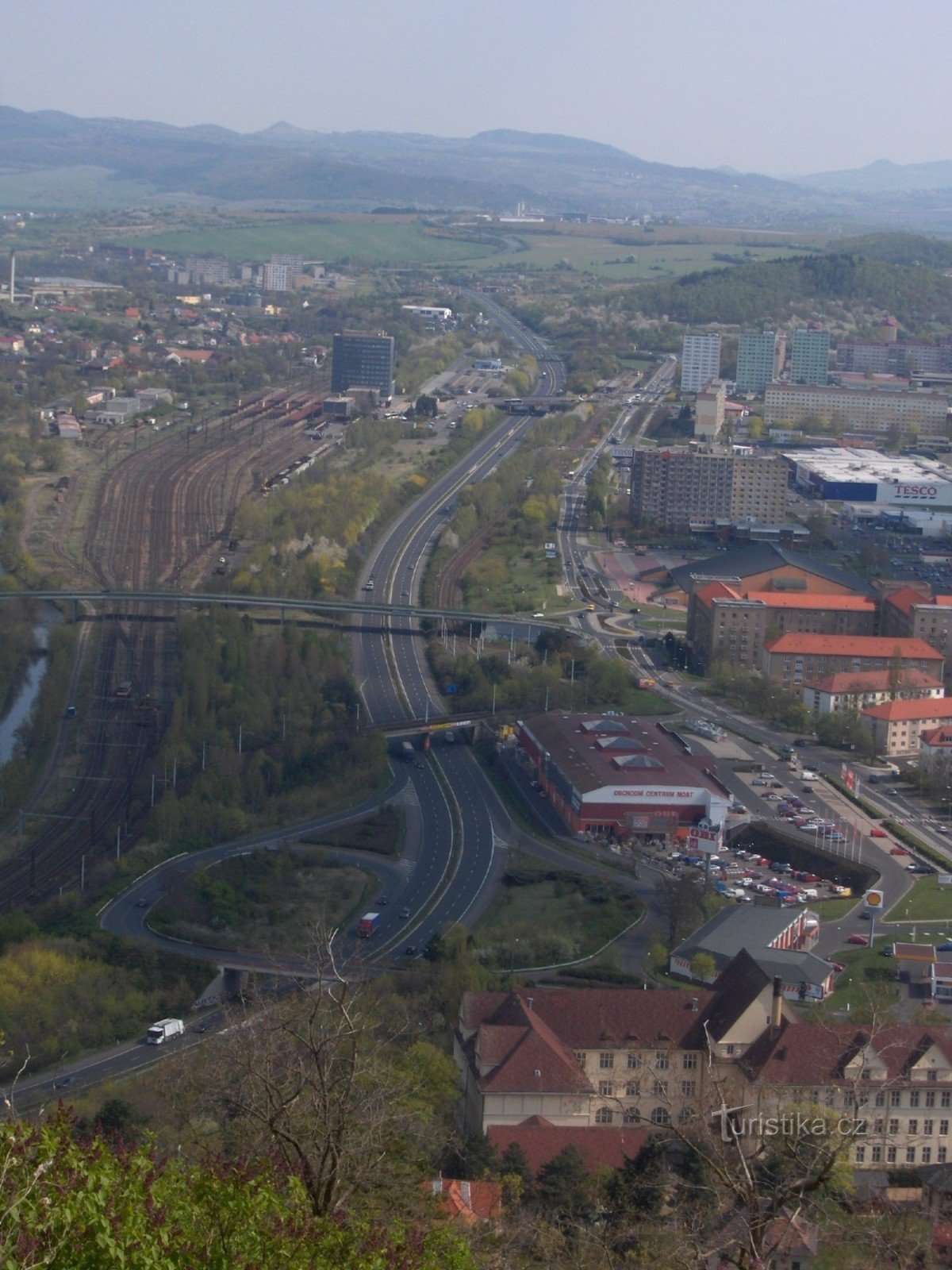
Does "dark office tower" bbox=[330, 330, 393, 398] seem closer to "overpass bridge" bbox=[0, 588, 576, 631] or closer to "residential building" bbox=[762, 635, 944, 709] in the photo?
"overpass bridge" bbox=[0, 588, 576, 631]

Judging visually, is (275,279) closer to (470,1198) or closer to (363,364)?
(363,364)

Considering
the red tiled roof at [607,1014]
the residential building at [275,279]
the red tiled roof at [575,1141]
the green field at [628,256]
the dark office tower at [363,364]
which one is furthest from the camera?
the green field at [628,256]

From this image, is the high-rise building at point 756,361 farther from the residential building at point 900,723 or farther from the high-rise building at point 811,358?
the residential building at point 900,723

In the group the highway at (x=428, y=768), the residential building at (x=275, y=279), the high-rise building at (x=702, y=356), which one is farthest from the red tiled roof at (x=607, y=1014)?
the residential building at (x=275, y=279)

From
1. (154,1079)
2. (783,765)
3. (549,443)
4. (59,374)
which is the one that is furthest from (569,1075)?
(59,374)

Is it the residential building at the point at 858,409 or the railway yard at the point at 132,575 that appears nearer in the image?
the railway yard at the point at 132,575

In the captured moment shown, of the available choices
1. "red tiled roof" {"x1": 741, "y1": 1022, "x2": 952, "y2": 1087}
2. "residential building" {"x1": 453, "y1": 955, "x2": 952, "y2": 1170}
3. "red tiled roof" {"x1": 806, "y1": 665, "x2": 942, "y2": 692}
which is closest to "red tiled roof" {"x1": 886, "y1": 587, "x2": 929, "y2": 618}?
"red tiled roof" {"x1": 806, "y1": 665, "x2": 942, "y2": 692}

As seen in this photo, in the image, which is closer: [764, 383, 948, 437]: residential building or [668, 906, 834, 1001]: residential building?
[668, 906, 834, 1001]: residential building
